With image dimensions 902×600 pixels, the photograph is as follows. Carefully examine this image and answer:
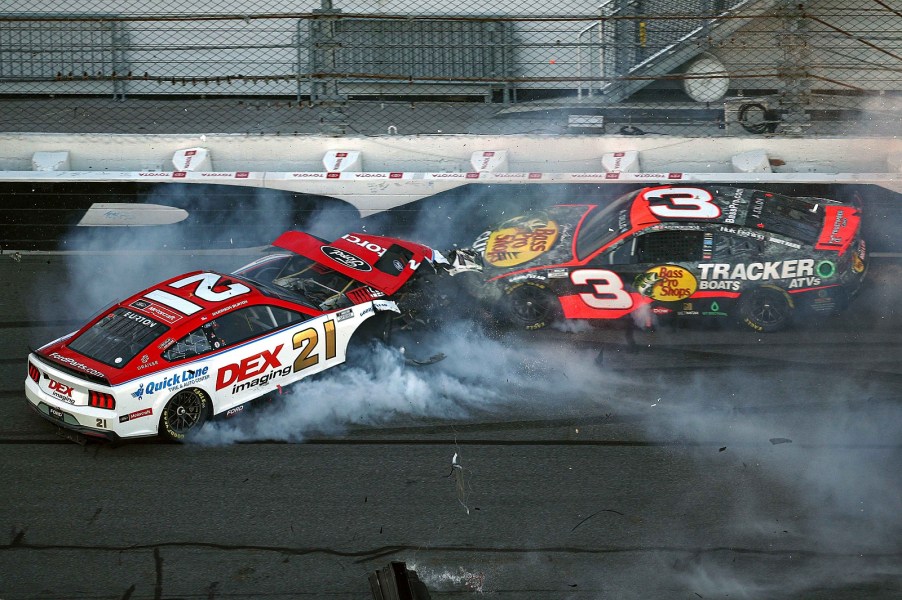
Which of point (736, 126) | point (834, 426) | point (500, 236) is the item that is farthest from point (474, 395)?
point (736, 126)

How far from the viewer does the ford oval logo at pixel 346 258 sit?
9.78 m

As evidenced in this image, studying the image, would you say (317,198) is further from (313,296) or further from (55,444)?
(55,444)

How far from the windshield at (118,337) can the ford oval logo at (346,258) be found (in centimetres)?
205

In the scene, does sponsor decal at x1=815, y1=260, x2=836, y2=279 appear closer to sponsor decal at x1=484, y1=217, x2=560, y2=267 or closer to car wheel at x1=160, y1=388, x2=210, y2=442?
sponsor decal at x1=484, y1=217, x2=560, y2=267

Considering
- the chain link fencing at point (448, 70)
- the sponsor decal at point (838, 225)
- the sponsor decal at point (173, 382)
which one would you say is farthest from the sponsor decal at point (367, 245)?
the sponsor decal at point (838, 225)

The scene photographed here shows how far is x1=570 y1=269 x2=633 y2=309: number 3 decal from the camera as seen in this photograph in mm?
10148

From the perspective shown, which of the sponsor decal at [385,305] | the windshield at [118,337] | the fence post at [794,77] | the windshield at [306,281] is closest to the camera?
the windshield at [118,337]

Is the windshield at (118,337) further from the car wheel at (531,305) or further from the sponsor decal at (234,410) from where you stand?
the car wheel at (531,305)

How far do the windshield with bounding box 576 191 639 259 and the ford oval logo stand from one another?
7.20 ft

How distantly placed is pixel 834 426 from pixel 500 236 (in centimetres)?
396

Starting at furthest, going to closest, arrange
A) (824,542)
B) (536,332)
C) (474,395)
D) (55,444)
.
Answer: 1. (536,332)
2. (474,395)
3. (55,444)
4. (824,542)

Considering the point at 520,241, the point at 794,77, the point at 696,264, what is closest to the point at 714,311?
the point at 696,264

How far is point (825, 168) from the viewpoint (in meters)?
12.8

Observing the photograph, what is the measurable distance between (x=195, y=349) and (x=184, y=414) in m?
0.54
